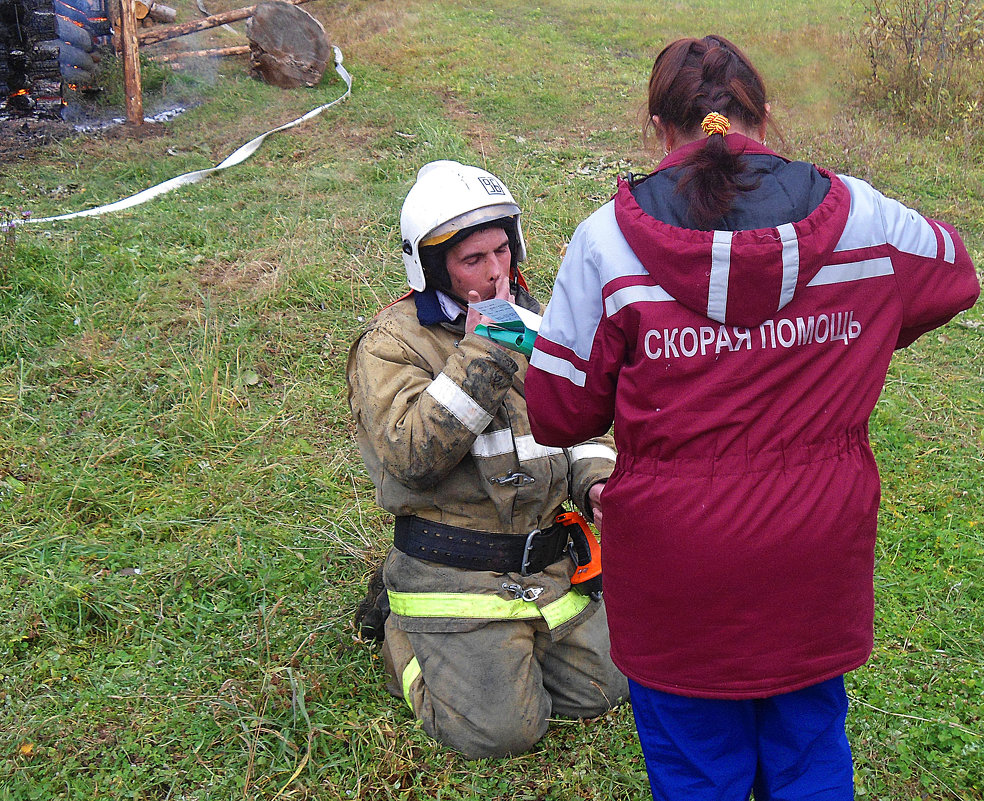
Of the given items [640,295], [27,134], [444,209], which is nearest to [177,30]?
[27,134]

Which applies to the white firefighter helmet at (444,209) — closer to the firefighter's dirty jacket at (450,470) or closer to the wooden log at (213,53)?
the firefighter's dirty jacket at (450,470)

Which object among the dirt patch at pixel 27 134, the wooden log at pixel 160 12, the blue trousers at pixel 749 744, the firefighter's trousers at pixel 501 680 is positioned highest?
the blue trousers at pixel 749 744

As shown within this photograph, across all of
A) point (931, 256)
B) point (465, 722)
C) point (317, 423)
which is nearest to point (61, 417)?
point (317, 423)

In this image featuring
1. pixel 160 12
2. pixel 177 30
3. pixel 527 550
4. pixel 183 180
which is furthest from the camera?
pixel 160 12

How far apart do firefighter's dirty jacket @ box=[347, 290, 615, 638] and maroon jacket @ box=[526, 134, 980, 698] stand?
84cm

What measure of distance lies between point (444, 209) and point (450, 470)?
32.7 inches

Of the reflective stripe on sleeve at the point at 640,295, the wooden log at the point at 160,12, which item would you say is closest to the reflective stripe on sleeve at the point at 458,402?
the reflective stripe on sleeve at the point at 640,295

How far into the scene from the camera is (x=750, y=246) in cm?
169

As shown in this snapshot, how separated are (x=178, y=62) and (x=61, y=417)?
28.8 feet

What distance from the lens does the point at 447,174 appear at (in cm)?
299

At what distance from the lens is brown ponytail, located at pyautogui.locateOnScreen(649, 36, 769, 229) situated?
5.88 ft

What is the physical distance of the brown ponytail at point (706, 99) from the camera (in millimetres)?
1791

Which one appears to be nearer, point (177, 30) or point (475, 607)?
point (475, 607)

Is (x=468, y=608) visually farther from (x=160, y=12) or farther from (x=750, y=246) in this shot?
(x=160, y=12)
